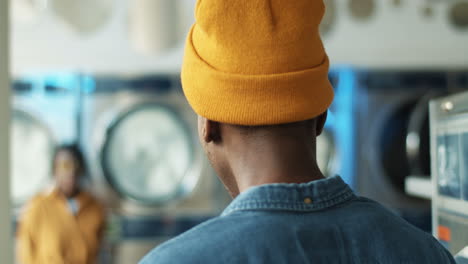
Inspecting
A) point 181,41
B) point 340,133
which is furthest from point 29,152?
point 340,133

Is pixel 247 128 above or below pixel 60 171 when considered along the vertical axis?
above

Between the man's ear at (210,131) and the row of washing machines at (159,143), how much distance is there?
244 cm

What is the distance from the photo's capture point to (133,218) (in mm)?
3139

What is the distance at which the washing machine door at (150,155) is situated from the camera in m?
3.19

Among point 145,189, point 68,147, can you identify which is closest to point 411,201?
point 145,189

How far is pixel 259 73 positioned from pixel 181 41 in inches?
97.4

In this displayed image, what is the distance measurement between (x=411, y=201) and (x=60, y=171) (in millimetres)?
1975

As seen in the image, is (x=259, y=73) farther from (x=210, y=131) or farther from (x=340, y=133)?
(x=340, y=133)

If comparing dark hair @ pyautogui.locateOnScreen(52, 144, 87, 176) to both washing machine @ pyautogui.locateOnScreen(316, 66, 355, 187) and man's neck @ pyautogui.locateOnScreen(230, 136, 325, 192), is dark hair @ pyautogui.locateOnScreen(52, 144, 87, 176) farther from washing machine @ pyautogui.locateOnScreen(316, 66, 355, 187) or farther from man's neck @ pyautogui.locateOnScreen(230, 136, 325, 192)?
man's neck @ pyautogui.locateOnScreen(230, 136, 325, 192)

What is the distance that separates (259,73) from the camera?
27.4 inches

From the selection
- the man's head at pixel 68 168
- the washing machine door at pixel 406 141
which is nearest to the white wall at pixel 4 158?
the man's head at pixel 68 168

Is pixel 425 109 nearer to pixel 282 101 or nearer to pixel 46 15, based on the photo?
pixel 46 15

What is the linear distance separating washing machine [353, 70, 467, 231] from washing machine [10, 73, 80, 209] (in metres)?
1.64

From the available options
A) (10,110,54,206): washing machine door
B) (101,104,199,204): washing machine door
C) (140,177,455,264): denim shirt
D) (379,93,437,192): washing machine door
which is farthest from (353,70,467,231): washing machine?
(140,177,455,264): denim shirt
